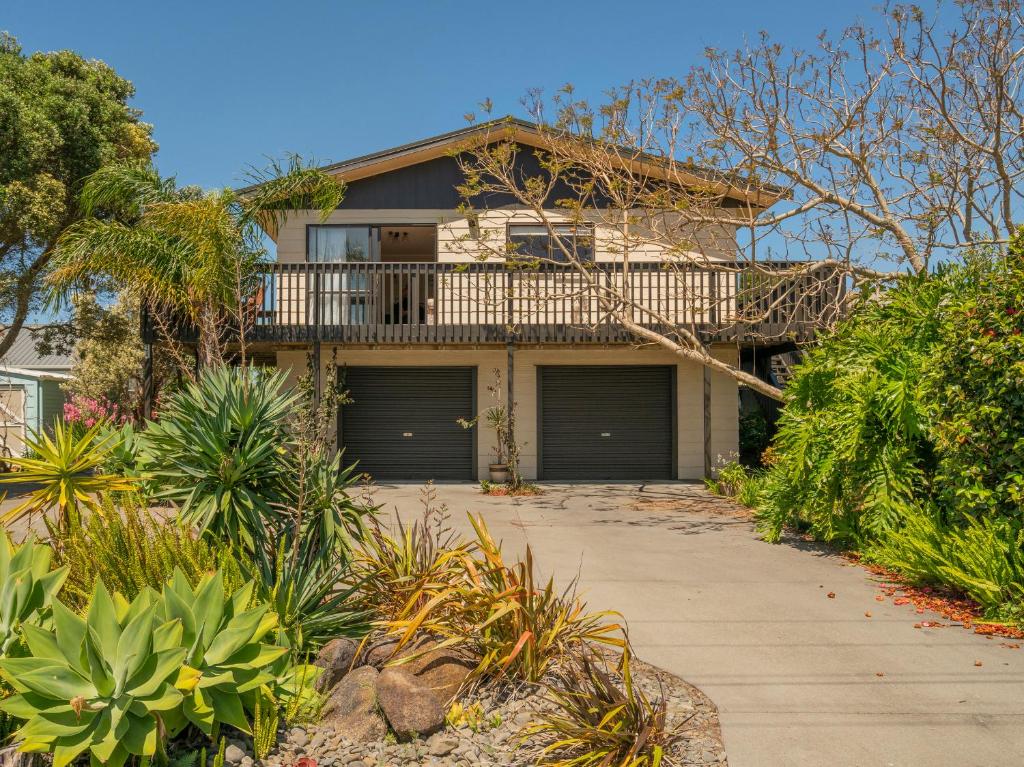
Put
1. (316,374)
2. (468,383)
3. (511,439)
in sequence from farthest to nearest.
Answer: (468,383), (316,374), (511,439)

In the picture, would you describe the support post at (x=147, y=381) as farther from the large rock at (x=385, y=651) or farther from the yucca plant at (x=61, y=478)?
the large rock at (x=385, y=651)

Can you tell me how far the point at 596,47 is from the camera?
11844mm

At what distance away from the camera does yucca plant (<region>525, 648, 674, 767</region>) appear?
337 cm

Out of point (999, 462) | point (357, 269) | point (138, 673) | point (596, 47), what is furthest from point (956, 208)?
point (138, 673)

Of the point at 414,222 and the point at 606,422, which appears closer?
the point at 414,222

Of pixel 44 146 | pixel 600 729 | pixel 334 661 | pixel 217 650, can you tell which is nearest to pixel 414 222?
pixel 44 146

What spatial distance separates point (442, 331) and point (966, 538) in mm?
9851

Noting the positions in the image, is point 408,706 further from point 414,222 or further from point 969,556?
point 414,222

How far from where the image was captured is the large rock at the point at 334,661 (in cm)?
407

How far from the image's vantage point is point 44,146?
14.4 m

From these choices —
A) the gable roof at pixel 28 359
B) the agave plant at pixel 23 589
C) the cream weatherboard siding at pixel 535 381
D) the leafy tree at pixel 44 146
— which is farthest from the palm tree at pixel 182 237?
the gable roof at pixel 28 359

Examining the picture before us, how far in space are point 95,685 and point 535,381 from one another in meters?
13.4

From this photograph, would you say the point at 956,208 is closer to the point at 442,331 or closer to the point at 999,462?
the point at 999,462

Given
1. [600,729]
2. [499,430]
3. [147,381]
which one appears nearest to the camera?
[600,729]
